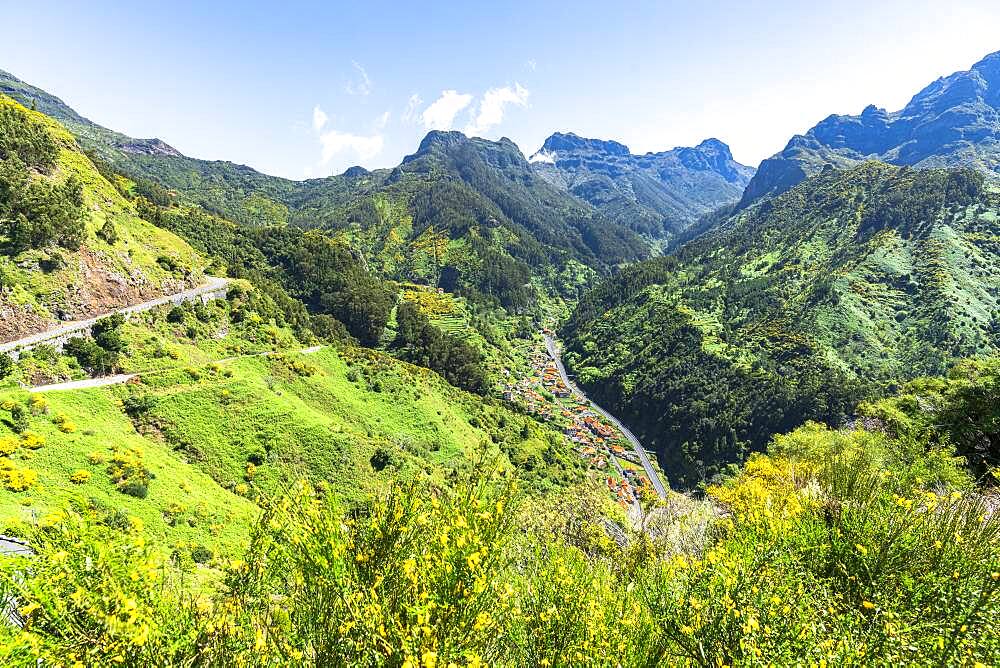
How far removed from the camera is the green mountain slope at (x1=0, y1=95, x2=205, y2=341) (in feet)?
189

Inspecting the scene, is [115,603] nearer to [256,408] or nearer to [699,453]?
[256,408]

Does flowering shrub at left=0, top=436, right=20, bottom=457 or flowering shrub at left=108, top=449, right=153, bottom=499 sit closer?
flowering shrub at left=0, top=436, right=20, bottom=457

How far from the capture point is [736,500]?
42.5 metres

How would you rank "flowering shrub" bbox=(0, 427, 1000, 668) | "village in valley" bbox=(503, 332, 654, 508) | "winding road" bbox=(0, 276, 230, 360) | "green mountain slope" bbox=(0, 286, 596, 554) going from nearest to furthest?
"flowering shrub" bbox=(0, 427, 1000, 668) → "green mountain slope" bbox=(0, 286, 596, 554) → "winding road" bbox=(0, 276, 230, 360) → "village in valley" bbox=(503, 332, 654, 508)

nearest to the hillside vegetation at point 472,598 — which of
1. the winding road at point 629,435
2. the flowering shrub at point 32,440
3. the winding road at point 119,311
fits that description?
the flowering shrub at point 32,440

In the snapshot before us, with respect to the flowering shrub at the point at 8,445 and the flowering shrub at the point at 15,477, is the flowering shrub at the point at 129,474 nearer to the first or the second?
the flowering shrub at the point at 15,477

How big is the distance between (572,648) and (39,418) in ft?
169

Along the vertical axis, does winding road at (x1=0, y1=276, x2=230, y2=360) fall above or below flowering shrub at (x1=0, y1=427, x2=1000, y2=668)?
below

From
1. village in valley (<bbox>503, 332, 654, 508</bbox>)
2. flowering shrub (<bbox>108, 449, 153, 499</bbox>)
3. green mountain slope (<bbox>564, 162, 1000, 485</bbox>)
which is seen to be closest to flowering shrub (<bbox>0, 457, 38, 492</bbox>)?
flowering shrub (<bbox>108, 449, 153, 499</bbox>)

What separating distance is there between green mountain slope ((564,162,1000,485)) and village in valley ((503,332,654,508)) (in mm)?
11699

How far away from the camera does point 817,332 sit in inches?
5576

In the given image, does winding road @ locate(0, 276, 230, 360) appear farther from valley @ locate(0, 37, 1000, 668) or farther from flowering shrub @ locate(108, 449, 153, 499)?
flowering shrub @ locate(108, 449, 153, 499)

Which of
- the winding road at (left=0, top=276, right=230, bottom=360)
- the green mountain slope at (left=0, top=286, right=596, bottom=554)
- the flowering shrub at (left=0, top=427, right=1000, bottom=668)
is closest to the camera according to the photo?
the flowering shrub at (left=0, top=427, right=1000, bottom=668)

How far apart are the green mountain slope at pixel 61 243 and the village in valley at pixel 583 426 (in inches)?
3882
